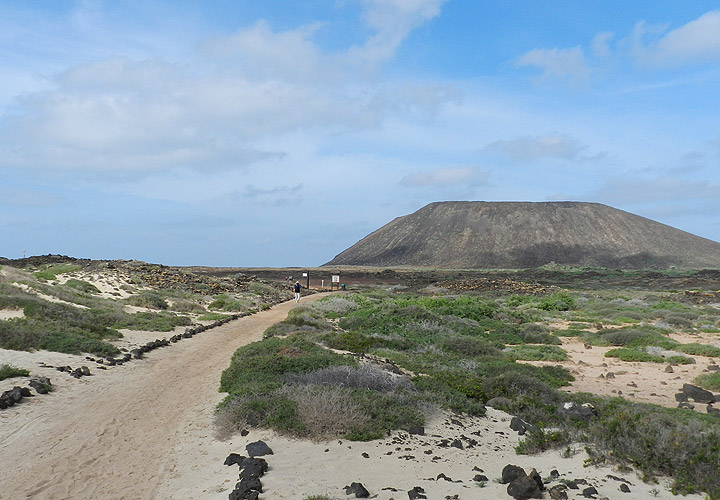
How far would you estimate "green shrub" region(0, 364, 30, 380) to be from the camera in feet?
38.2

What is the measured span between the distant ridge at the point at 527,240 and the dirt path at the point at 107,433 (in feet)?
438

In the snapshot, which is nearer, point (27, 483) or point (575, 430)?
point (27, 483)

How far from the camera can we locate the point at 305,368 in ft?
40.1

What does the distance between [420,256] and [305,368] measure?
482ft

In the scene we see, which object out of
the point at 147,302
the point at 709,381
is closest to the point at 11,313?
the point at 147,302

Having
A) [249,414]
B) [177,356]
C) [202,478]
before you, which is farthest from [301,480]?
[177,356]

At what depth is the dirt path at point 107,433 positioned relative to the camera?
6.98m

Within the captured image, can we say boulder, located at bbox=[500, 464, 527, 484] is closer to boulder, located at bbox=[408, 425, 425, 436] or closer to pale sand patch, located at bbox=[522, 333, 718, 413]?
boulder, located at bbox=[408, 425, 425, 436]

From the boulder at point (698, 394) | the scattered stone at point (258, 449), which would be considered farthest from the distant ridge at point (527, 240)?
the scattered stone at point (258, 449)

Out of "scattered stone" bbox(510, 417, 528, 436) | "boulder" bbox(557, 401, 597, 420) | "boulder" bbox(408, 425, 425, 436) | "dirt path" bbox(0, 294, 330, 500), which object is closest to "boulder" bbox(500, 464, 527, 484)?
"boulder" bbox(408, 425, 425, 436)

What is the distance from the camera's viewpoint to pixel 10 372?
1183 cm

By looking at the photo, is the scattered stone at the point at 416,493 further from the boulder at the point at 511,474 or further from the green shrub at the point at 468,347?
the green shrub at the point at 468,347

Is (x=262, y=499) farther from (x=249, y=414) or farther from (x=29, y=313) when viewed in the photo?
(x=29, y=313)

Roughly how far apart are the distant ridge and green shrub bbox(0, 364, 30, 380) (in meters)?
135
